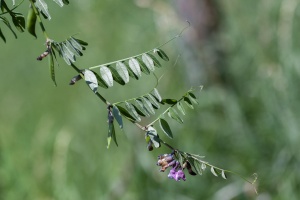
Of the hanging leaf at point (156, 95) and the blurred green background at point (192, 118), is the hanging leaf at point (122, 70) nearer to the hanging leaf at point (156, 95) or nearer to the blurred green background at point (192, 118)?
the hanging leaf at point (156, 95)

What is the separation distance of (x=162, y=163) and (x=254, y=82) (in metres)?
2.87

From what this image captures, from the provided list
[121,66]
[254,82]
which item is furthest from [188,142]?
[121,66]

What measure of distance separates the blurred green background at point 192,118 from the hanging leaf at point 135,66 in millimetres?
1945

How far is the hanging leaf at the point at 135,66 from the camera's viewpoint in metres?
1.32

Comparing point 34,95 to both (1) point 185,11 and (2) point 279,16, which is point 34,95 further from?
(2) point 279,16

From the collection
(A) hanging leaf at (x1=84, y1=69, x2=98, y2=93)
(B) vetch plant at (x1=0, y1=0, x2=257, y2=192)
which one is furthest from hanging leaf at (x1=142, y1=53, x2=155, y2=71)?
(A) hanging leaf at (x1=84, y1=69, x2=98, y2=93)

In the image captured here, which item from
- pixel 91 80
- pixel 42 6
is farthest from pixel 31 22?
pixel 91 80

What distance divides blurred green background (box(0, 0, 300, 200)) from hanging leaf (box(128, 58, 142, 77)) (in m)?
1.94

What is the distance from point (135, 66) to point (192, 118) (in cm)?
268

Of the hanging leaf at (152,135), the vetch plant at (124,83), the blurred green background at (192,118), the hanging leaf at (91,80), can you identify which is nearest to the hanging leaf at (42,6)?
the vetch plant at (124,83)

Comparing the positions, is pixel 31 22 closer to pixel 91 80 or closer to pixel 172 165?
pixel 91 80

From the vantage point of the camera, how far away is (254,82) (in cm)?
406

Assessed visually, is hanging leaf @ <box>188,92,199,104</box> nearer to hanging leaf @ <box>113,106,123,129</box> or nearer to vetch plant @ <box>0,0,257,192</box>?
vetch plant @ <box>0,0,257,192</box>

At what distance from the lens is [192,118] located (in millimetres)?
3994
